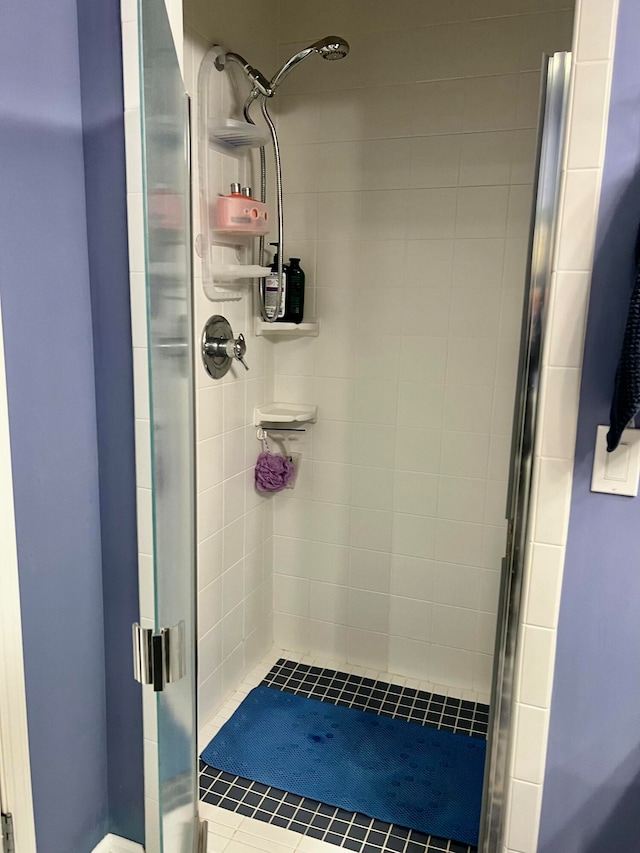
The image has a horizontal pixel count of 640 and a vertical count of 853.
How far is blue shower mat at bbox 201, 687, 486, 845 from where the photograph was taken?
5.89ft

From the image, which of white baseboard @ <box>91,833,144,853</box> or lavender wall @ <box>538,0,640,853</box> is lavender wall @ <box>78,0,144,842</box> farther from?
lavender wall @ <box>538,0,640,853</box>

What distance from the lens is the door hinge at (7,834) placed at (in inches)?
52.2

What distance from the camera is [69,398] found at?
1.39 m

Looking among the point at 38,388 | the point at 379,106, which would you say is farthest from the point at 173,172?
the point at 379,106

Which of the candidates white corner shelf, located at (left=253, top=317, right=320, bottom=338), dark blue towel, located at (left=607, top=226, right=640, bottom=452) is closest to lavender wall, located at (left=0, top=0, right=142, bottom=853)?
white corner shelf, located at (left=253, top=317, right=320, bottom=338)

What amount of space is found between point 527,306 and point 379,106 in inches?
51.0

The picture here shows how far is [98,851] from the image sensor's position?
157cm

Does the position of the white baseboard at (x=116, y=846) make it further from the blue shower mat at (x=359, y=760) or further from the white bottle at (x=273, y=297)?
the white bottle at (x=273, y=297)

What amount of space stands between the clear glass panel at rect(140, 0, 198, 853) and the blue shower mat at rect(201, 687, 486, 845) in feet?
2.15

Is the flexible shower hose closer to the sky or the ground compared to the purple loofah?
closer to the sky

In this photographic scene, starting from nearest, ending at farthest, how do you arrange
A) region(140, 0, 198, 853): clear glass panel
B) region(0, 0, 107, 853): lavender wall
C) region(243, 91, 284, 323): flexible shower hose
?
region(140, 0, 198, 853): clear glass panel
region(0, 0, 107, 853): lavender wall
region(243, 91, 284, 323): flexible shower hose

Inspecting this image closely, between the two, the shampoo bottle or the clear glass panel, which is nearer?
the clear glass panel

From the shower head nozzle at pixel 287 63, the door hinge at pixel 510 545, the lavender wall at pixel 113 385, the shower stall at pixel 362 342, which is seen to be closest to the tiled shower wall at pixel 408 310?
the shower stall at pixel 362 342

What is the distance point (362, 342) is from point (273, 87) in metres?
0.84
